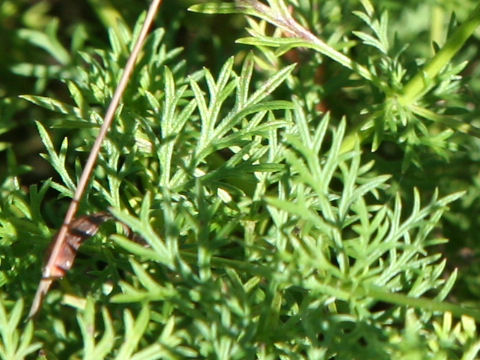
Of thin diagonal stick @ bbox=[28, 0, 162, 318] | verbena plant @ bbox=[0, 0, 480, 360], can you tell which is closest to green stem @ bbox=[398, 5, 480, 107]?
verbena plant @ bbox=[0, 0, 480, 360]

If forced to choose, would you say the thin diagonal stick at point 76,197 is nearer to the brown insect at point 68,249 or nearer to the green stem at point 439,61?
the brown insect at point 68,249

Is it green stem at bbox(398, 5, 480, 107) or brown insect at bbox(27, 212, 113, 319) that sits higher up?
green stem at bbox(398, 5, 480, 107)

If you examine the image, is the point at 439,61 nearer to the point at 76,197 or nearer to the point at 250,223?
the point at 250,223

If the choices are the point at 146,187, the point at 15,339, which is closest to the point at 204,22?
the point at 146,187

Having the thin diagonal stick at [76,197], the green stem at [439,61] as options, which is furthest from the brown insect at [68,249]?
the green stem at [439,61]

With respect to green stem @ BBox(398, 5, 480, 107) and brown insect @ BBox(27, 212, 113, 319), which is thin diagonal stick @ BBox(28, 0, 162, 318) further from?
green stem @ BBox(398, 5, 480, 107)

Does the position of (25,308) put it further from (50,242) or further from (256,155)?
(256,155)

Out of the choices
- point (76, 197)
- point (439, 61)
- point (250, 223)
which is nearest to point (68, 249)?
point (76, 197)
